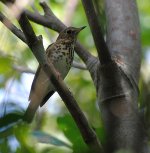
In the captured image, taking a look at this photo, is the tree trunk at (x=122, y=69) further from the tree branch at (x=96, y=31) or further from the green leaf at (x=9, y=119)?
the green leaf at (x=9, y=119)

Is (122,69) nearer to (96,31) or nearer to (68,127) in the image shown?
(96,31)

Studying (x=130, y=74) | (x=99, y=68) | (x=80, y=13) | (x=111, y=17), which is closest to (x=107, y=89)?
(x=99, y=68)

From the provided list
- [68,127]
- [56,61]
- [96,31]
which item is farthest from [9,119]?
[56,61]

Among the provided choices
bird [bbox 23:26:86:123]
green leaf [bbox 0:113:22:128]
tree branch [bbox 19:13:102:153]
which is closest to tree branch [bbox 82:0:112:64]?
tree branch [bbox 19:13:102:153]

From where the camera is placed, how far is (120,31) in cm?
236

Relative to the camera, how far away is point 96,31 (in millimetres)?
1512

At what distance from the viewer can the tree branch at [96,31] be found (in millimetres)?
1372

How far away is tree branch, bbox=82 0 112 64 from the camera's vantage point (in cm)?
137

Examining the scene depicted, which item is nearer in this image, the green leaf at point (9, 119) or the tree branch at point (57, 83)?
the green leaf at point (9, 119)

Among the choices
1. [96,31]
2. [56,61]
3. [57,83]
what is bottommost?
[57,83]

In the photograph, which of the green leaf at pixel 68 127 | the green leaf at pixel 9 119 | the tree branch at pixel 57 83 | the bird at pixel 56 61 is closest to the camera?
the green leaf at pixel 9 119

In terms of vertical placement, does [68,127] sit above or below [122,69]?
below

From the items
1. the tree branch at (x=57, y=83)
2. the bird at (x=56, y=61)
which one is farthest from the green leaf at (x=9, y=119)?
the bird at (x=56, y=61)

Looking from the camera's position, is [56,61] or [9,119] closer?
[9,119]
